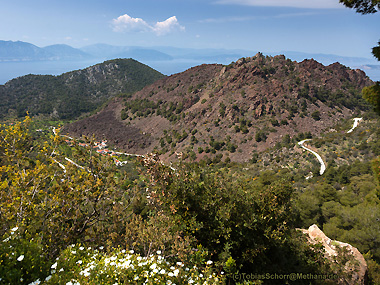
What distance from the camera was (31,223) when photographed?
4617 millimetres

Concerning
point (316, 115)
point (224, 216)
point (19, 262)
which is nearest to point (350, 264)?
point (224, 216)

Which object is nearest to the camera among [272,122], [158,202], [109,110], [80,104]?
[158,202]

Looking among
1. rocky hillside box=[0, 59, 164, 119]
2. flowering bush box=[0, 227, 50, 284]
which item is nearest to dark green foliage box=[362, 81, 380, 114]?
flowering bush box=[0, 227, 50, 284]

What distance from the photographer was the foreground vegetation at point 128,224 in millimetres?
4027

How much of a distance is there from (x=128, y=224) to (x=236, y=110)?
5499 centimetres

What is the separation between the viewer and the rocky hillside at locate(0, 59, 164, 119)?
116375 millimetres

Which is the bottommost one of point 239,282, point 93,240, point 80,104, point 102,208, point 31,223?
point 80,104

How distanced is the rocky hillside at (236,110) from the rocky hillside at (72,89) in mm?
44069

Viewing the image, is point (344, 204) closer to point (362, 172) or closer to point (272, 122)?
point (362, 172)

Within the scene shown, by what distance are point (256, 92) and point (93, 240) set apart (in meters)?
59.5

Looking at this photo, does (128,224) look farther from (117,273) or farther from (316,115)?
(316,115)

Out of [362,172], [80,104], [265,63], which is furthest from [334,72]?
[80,104]

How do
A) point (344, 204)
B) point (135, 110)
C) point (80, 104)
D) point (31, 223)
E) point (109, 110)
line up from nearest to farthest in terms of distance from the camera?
point (31, 223)
point (344, 204)
point (135, 110)
point (109, 110)
point (80, 104)

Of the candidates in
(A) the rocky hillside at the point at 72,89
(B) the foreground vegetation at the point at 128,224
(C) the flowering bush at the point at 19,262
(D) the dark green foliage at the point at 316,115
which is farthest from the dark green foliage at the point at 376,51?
(A) the rocky hillside at the point at 72,89
